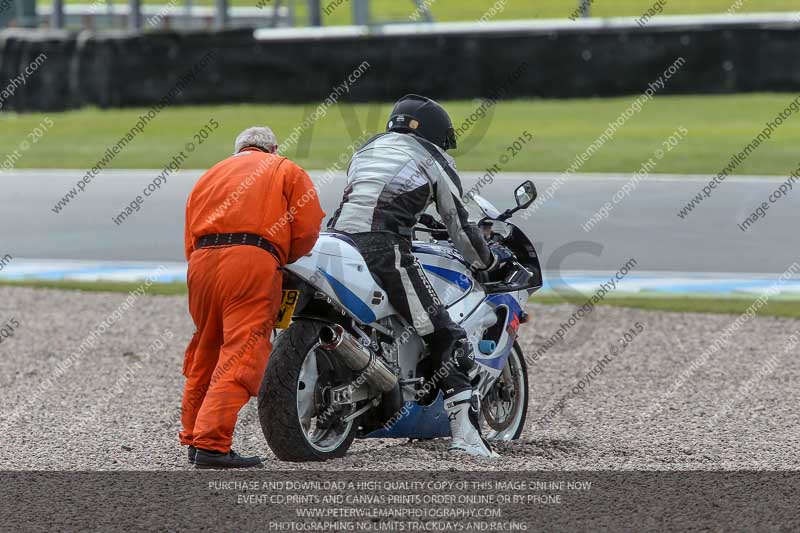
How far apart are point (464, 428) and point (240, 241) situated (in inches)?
59.4

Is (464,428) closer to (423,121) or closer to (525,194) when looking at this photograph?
(525,194)

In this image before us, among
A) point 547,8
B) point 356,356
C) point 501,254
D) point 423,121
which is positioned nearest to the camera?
point 356,356

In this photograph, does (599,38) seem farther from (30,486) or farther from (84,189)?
(30,486)

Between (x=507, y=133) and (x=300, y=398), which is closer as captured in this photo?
(x=300, y=398)

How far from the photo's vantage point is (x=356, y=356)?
21.6 ft

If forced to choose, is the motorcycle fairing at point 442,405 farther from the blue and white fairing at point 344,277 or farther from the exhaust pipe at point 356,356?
the blue and white fairing at point 344,277

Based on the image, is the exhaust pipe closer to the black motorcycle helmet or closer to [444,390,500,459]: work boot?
[444,390,500,459]: work boot

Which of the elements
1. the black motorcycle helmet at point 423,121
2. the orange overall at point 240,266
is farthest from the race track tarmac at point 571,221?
the orange overall at point 240,266

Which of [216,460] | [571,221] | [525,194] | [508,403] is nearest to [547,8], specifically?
[571,221]

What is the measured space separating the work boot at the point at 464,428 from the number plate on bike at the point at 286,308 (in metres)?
1.05

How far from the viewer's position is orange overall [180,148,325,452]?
21.1ft

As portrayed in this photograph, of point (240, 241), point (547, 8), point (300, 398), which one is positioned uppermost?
point (240, 241)

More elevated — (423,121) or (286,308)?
(423,121)

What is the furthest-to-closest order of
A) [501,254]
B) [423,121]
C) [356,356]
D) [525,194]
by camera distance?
1. [501,254]
2. [525,194]
3. [423,121]
4. [356,356]
